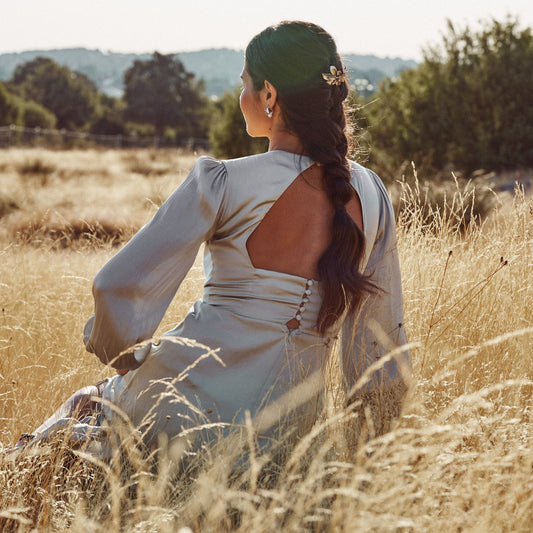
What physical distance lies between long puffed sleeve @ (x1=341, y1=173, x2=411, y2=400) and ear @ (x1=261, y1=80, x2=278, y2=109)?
485mm

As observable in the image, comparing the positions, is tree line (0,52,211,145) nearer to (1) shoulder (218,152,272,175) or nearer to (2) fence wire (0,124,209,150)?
(2) fence wire (0,124,209,150)

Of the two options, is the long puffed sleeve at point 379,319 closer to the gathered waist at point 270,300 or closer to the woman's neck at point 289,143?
the gathered waist at point 270,300

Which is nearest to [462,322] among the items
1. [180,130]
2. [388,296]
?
[388,296]

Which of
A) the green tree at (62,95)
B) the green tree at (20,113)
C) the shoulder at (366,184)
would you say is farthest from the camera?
the green tree at (62,95)

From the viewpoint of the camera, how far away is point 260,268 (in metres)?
Answer: 2.00

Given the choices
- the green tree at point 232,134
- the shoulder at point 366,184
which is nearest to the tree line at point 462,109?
the green tree at point 232,134

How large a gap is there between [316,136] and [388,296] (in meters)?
0.66

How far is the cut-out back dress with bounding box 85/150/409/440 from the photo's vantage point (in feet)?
6.21

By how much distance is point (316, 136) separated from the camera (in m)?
2.03

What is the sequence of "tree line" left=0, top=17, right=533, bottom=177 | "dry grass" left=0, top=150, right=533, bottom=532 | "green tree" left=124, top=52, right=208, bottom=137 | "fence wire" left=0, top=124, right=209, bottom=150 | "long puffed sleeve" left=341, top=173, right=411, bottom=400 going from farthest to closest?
"green tree" left=124, top=52, right=208, bottom=137 → "fence wire" left=0, top=124, right=209, bottom=150 → "tree line" left=0, top=17, right=533, bottom=177 → "long puffed sleeve" left=341, top=173, right=411, bottom=400 → "dry grass" left=0, top=150, right=533, bottom=532

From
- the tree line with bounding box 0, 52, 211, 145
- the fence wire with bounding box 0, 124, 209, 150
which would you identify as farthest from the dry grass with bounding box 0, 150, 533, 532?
the tree line with bounding box 0, 52, 211, 145

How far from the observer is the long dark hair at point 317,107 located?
2.01 m

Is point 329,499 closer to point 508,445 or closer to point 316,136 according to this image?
point 508,445

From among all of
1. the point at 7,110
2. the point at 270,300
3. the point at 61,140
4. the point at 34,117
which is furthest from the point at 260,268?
the point at 34,117
